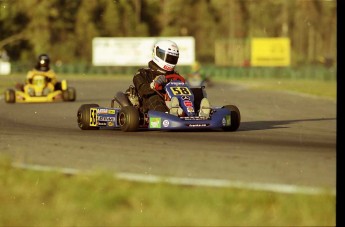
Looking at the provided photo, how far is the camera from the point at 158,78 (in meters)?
13.7

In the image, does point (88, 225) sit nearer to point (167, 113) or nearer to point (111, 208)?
point (111, 208)

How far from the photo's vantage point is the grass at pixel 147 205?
22.5 feet

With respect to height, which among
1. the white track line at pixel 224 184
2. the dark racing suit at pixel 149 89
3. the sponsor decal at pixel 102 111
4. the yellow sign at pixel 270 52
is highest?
the dark racing suit at pixel 149 89

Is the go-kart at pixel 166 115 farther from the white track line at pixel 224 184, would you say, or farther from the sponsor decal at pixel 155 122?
the white track line at pixel 224 184

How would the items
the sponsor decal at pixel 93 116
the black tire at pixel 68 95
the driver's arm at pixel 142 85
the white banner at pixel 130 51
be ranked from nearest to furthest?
the driver's arm at pixel 142 85, the sponsor decal at pixel 93 116, the black tire at pixel 68 95, the white banner at pixel 130 51

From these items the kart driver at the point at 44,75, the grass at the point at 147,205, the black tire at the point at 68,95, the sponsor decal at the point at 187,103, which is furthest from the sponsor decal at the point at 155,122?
the black tire at the point at 68,95

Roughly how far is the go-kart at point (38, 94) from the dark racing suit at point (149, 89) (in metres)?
10.8

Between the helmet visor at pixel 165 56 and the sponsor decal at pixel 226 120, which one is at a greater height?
the helmet visor at pixel 165 56

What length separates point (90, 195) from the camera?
7715 millimetres

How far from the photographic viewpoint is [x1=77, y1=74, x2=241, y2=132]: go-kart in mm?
13523

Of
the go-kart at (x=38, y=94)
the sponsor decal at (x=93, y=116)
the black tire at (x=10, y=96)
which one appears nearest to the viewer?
the sponsor decal at (x=93, y=116)

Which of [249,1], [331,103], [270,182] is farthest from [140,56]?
[270,182]

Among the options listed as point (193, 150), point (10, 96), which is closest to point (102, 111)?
point (193, 150)

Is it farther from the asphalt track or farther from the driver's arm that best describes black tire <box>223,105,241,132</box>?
the driver's arm
